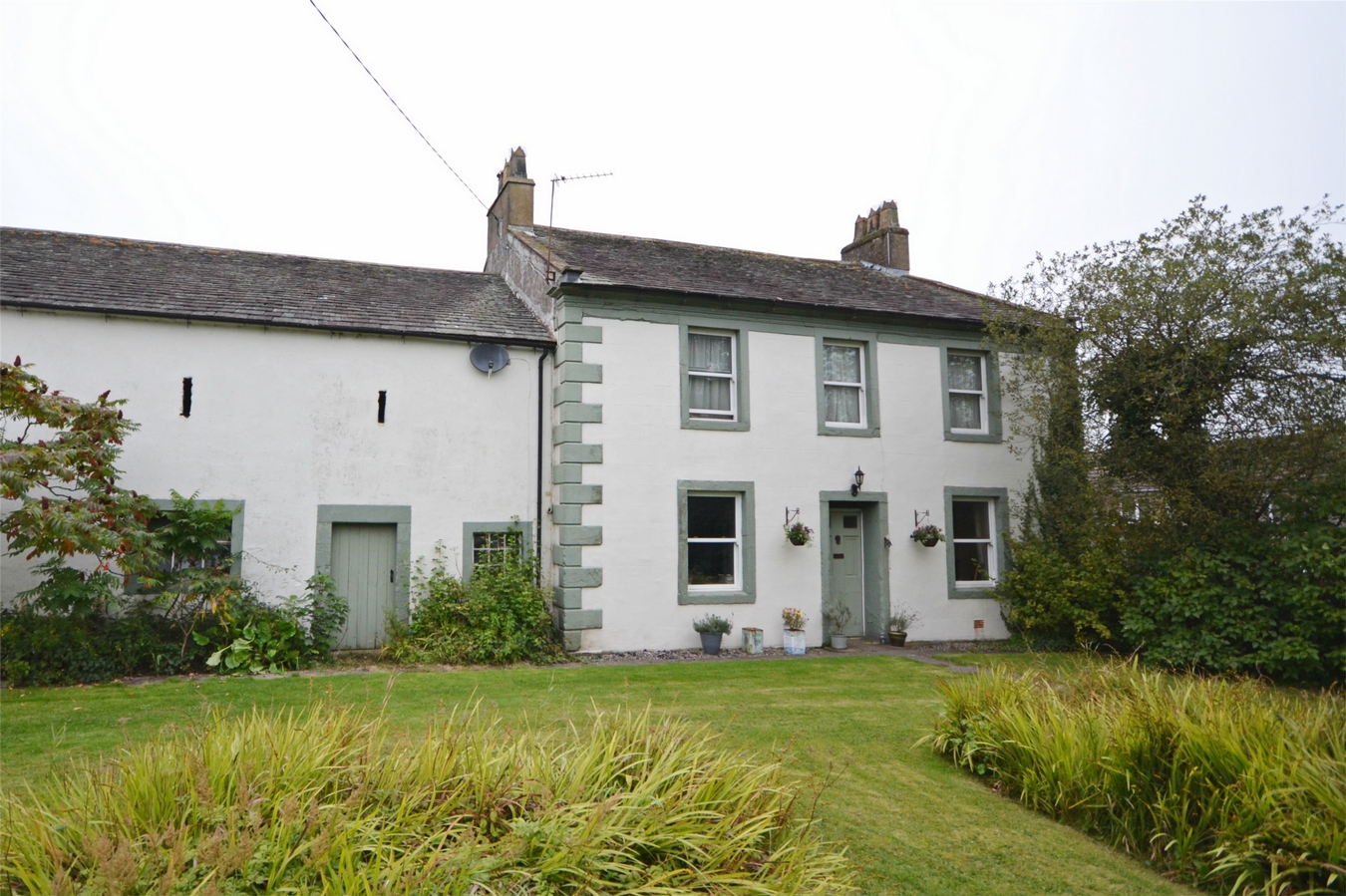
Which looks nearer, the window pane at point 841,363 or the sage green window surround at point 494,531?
the sage green window surround at point 494,531

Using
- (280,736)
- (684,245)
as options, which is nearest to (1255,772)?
(280,736)

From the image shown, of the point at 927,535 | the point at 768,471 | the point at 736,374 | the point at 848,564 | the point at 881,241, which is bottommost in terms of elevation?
the point at 848,564

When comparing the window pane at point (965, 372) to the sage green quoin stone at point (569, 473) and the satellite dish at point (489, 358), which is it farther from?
the satellite dish at point (489, 358)

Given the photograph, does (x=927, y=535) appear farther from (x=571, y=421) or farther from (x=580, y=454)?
(x=571, y=421)

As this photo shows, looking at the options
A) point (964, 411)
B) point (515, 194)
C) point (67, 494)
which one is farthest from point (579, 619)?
point (515, 194)

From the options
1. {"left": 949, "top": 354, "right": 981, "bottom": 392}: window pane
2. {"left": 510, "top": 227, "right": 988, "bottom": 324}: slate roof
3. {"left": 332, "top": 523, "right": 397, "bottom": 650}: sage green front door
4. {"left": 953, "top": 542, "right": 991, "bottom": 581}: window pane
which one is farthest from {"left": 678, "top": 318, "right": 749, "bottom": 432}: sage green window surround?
{"left": 332, "top": 523, "right": 397, "bottom": 650}: sage green front door

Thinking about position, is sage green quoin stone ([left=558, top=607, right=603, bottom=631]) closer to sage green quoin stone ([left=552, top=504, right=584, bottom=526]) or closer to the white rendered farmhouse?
the white rendered farmhouse

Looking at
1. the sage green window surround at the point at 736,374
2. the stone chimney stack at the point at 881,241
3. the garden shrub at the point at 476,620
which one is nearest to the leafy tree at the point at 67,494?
the garden shrub at the point at 476,620

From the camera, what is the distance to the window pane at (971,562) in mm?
15688

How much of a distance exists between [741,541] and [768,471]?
1.26 metres

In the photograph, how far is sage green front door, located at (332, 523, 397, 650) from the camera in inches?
511

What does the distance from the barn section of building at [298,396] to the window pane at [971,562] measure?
7.80 meters

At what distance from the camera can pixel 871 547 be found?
1502 centimetres

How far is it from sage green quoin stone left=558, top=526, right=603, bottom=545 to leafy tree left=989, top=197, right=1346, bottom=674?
7431mm
